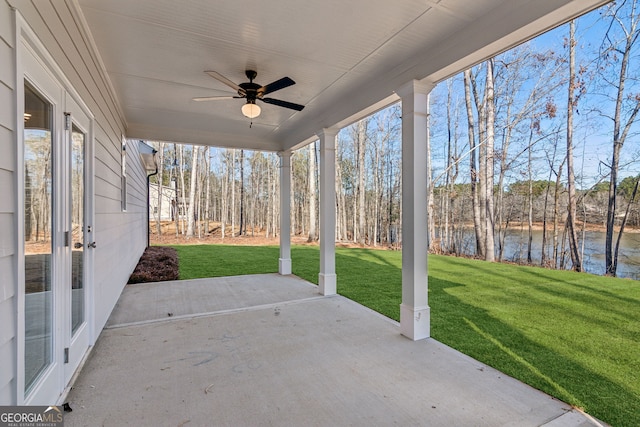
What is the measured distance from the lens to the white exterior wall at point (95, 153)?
123 cm

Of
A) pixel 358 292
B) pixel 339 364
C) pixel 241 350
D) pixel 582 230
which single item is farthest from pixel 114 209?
pixel 582 230

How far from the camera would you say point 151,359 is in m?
2.62

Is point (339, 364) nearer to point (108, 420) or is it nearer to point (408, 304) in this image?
point (408, 304)

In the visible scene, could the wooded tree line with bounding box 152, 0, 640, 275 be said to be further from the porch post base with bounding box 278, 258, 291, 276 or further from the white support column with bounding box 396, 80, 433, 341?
the white support column with bounding box 396, 80, 433, 341

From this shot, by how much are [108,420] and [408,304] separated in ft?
8.27

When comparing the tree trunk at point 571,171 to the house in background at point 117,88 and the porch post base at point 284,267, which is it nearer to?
the porch post base at point 284,267

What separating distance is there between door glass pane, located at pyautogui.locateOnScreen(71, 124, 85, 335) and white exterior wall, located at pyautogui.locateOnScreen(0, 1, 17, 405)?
106cm

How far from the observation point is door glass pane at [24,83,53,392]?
4.98 feet

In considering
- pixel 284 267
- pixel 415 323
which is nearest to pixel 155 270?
pixel 284 267

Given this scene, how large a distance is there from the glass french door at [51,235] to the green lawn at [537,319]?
311 centimetres

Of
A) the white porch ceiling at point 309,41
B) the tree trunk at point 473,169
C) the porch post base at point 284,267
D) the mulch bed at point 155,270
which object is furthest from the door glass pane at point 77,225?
the tree trunk at point 473,169

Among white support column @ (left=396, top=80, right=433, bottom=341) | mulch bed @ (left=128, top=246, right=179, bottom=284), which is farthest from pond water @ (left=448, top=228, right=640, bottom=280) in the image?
mulch bed @ (left=128, top=246, right=179, bottom=284)

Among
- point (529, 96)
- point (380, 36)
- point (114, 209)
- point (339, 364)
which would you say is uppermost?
point (529, 96)

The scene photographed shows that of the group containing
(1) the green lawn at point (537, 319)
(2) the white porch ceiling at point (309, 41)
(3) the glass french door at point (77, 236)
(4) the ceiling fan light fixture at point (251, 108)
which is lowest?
(1) the green lawn at point (537, 319)
